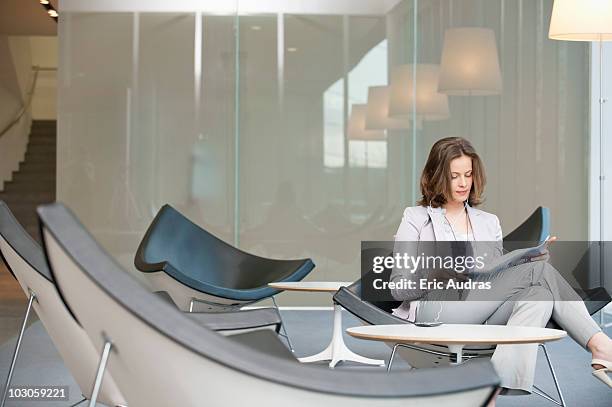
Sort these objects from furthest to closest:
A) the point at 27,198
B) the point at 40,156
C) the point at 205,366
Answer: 1. the point at 40,156
2. the point at 27,198
3. the point at 205,366

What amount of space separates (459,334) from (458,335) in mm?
34

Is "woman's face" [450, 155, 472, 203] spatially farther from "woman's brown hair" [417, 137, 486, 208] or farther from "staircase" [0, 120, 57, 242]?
"staircase" [0, 120, 57, 242]

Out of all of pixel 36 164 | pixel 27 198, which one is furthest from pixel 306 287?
pixel 36 164

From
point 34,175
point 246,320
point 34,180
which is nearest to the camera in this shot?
point 246,320

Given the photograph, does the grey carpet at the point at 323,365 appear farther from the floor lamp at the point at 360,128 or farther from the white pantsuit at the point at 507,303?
the floor lamp at the point at 360,128

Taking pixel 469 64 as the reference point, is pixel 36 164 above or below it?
below

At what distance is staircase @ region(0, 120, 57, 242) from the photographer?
13289mm

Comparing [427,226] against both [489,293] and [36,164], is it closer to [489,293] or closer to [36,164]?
[489,293]

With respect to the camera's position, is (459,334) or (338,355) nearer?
(459,334)

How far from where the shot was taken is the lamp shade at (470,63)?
7.58 m

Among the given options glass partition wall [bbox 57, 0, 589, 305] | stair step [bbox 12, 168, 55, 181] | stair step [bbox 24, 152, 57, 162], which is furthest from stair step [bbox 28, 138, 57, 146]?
glass partition wall [bbox 57, 0, 589, 305]

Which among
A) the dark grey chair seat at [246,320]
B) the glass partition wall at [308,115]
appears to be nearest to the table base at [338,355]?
the glass partition wall at [308,115]

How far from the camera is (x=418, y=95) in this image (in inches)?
302

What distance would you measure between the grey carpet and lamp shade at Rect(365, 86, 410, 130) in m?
1.49
